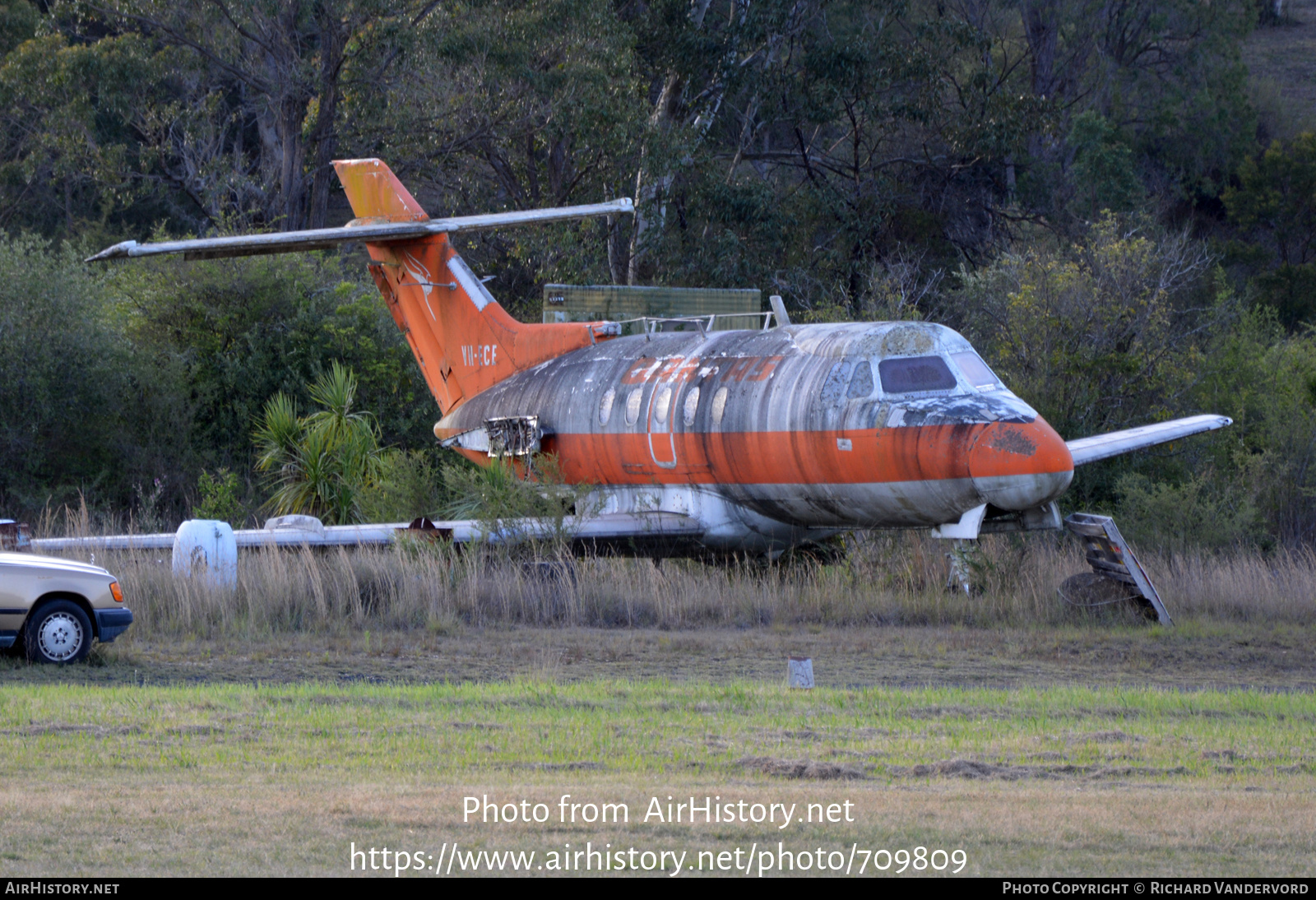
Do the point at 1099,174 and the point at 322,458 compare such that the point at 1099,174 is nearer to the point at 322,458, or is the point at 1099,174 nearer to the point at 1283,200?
the point at 1283,200

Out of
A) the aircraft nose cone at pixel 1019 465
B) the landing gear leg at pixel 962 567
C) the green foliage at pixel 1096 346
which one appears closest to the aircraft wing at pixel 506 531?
the landing gear leg at pixel 962 567

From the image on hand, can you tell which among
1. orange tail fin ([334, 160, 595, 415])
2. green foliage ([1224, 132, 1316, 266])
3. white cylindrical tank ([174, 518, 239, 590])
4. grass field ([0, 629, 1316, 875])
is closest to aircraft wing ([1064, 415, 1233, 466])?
grass field ([0, 629, 1316, 875])

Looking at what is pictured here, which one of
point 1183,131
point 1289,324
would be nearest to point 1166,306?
point 1289,324

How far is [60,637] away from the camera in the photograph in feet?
39.8

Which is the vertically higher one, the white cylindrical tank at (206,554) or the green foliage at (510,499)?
the green foliage at (510,499)

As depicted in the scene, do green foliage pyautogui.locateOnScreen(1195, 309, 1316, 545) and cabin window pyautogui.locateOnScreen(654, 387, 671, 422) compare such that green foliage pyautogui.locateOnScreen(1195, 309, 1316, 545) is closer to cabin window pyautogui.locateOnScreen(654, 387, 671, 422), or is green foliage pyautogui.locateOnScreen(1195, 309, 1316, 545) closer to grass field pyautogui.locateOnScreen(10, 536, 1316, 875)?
grass field pyautogui.locateOnScreen(10, 536, 1316, 875)

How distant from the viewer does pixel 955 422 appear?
15.0m

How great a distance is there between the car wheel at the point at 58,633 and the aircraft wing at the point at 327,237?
5835 millimetres

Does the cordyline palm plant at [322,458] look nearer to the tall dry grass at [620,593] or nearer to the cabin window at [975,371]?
the tall dry grass at [620,593]

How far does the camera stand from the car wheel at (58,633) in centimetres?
1198

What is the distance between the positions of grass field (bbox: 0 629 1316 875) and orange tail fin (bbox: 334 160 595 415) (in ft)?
27.6

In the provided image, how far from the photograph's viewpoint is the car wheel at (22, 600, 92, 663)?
11984 millimetres

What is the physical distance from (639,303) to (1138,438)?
8369 mm

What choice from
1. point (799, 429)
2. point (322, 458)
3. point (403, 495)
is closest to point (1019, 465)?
point (799, 429)
